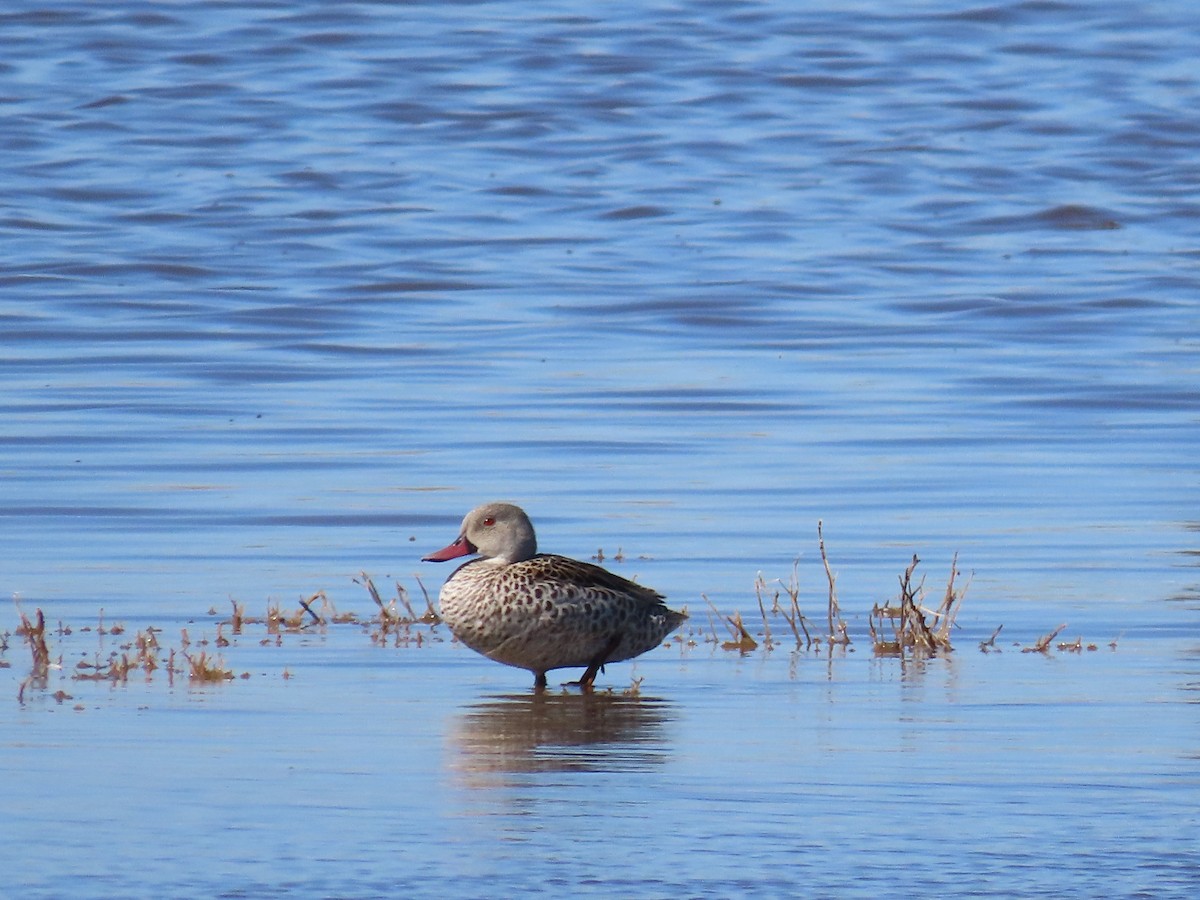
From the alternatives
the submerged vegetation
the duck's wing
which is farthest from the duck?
the submerged vegetation

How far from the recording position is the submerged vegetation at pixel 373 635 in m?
8.50

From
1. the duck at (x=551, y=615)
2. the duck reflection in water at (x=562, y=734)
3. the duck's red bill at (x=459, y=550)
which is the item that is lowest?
the duck reflection in water at (x=562, y=734)

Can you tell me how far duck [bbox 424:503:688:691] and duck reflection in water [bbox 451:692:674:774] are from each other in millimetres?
162

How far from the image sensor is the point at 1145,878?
5750 mm

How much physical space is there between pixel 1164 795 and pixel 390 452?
9.77 metres

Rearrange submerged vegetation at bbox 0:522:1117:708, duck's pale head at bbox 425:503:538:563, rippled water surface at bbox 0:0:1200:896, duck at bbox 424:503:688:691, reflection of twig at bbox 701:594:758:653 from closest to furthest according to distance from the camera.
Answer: rippled water surface at bbox 0:0:1200:896 < submerged vegetation at bbox 0:522:1117:708 < duck at bbox 424:503:688:691 < duck's pale head at bbox 425:503:538:563 < reflection of twig at bbox 701:594:758:653

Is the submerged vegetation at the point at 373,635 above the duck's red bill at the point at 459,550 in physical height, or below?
below

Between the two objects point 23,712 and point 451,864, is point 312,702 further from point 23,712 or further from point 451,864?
point 451,864

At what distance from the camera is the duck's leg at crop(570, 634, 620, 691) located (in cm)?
880

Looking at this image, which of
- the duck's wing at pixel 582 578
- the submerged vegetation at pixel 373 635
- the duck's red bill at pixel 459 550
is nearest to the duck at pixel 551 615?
the duck's wing at pixel 582 578

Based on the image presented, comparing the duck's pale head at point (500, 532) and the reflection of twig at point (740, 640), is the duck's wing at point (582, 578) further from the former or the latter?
the reflection of twig at point (740, 640)

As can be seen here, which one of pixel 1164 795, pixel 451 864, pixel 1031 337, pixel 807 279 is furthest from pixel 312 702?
pixel 807 279

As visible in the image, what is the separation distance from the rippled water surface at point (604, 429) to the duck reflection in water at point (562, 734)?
0.03 meters

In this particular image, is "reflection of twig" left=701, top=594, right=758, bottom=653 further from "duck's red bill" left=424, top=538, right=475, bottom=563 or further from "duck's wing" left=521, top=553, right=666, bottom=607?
"duck's red bill" left=424, top=538, right=475, bottom=563
